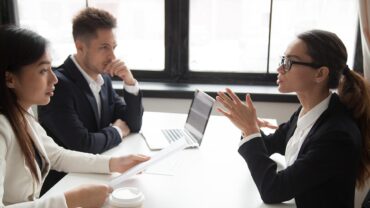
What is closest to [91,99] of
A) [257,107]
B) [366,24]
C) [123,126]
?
[123,126]

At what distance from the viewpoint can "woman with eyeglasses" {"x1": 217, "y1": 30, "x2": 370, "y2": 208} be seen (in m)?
1.14

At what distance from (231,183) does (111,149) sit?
604mm

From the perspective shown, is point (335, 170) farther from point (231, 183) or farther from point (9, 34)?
point (9, 34)

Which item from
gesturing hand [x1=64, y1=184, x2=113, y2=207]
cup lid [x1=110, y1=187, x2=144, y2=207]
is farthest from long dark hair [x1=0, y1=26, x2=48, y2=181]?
cup lid [x1=110, y1=187, x2=144, y2=207]

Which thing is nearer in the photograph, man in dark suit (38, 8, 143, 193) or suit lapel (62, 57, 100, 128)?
man in dark suit (38, 8, 143, 193)

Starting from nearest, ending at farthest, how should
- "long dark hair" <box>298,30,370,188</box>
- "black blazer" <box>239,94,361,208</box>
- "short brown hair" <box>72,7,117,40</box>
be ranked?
1. "black blazer" <box>239,94,361,208</box>
2. "long dark hair" <box>298,30,370,188</box>
3. "short brown hair" <box>72,7,117,40</box>

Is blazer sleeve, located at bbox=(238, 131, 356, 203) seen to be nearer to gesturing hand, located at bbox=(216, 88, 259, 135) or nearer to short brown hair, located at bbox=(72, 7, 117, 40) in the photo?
gesturing hand, located at bbox=(216, 88, 259, 135)

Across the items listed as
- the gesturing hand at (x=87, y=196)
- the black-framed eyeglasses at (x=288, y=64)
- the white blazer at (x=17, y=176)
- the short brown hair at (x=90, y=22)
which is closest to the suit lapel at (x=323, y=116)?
the black-framed eyeglasses at (x=288, y=64)

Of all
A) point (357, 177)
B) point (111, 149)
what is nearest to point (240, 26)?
point (111, 149)

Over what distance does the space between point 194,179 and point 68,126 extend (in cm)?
61

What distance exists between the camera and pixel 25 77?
3.85ft

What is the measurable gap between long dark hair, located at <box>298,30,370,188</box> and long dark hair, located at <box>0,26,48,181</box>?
2.98 feet

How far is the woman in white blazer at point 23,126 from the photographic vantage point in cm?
110

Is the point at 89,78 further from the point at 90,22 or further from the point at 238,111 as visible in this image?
the point at 238,111
